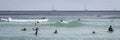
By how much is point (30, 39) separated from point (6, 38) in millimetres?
3018

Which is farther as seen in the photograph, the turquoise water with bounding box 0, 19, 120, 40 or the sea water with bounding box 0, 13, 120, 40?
the sea water with bounding box 0, 13, 120, 40

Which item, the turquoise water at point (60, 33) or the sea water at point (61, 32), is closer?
the turquoise water at point (60, 33)

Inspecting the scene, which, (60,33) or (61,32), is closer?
(60,33)

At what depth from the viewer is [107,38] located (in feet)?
156

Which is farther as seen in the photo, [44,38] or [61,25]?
[61,25]

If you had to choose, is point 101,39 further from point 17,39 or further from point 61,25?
point 61,25

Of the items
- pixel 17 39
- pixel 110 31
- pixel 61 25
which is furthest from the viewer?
pixel 61 25

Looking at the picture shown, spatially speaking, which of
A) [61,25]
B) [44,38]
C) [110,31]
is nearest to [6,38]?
[44,38]

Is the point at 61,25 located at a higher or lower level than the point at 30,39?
lower

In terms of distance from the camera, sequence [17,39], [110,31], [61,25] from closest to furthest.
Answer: [17,39], [110,31], [61,25]

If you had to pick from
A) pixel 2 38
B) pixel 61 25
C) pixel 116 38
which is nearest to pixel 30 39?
pixel 2 38

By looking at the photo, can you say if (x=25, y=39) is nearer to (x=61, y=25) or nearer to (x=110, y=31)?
(x=110, y=31)

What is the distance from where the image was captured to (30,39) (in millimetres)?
45844

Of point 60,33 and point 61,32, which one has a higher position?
point 60,33
